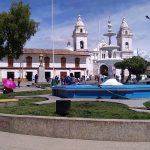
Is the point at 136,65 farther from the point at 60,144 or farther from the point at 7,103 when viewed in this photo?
the point at 60,144

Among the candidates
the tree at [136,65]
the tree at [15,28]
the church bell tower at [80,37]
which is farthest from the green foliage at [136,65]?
the tree at [15,28]

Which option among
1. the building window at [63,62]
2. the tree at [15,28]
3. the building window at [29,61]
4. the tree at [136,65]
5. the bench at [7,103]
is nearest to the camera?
the bench at [7,103]

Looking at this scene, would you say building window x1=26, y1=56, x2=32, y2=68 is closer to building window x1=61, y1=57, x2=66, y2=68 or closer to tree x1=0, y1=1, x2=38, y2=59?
building window x1=61, y1=57, x2=66, y2=68

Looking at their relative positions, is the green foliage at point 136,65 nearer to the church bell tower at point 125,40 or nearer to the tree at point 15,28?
the church bell tower at point 125,40

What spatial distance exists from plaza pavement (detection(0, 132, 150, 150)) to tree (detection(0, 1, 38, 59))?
84.7 feet

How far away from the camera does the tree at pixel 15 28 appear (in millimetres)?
34469

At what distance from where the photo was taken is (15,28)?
34.3 m

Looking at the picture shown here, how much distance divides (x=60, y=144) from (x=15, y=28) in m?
26.7

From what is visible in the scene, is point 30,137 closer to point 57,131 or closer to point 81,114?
point 57,131

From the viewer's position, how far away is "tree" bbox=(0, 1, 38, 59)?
1357 inches

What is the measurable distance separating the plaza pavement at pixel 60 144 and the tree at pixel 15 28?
2583 centimetres

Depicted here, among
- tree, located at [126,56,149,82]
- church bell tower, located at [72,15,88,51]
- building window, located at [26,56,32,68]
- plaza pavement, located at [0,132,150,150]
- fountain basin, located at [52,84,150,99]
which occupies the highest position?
church bell tower, located at [72,15,88,51]

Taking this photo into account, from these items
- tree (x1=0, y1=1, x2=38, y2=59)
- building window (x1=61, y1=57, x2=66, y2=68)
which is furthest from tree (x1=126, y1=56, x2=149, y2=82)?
tree (x1=0, y1=1, x2=38, y2=59)

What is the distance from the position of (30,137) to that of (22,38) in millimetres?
25839
